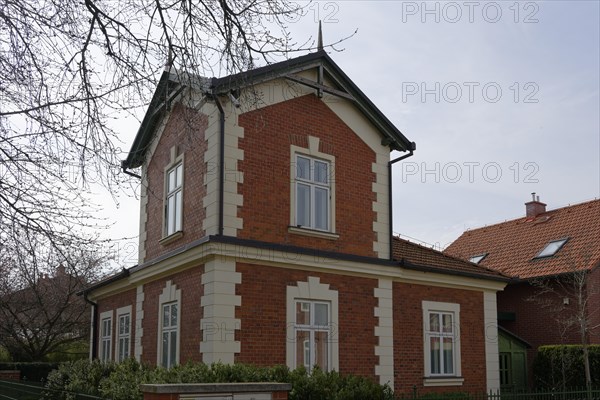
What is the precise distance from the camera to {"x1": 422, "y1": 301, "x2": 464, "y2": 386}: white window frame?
1638 centimetres

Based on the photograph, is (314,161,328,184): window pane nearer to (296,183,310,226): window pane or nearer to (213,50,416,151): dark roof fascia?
(296,183,310,226): window pane

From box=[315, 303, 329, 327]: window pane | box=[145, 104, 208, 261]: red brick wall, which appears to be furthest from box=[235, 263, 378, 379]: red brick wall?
box=[145, 104, 208, 261]: red brick wall

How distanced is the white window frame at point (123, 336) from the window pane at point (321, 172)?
6.31 meters

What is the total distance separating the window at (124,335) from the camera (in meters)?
17.9

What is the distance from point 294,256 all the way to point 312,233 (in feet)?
2.48

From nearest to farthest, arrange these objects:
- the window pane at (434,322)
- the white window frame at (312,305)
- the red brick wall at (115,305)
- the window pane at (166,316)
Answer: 1. the white window frame at (312,305)
2. the window pane at (166,316)
3. the window pane at (434,322)
4. the red brick wall at (115,305)

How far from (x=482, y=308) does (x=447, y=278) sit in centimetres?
163

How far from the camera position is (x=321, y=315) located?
578 inches

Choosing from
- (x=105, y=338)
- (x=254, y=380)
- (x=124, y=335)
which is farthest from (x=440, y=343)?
(x=105, y=338)

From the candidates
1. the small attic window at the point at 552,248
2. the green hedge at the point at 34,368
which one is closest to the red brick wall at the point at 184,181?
the green hedge at the point at 34,368

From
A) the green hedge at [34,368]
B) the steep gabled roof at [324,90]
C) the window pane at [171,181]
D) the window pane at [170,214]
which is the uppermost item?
the steep gabled roof at [324,90]

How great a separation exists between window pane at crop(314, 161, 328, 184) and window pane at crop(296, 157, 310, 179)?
0.76 feet

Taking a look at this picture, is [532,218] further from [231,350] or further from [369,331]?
[231,350]

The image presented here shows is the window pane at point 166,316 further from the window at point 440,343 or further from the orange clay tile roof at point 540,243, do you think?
the orange clay tile roof at point 540,243
